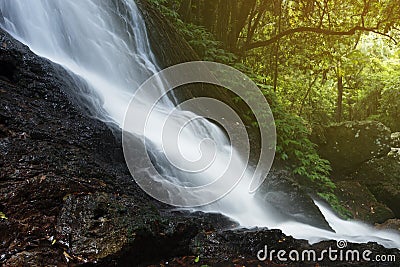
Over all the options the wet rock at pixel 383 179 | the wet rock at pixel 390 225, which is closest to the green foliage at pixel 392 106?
the wet rock at pixel 383 179

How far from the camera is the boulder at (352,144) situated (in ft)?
29.1

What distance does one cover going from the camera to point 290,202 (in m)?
5.19

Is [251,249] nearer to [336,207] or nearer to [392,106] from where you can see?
[336,207]

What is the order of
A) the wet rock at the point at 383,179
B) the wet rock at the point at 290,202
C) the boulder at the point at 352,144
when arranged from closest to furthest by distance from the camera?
1. the wet rock at the point at 290,202
2. the wet rock at the point at 383,179
3. the boulder at the point at 352,144

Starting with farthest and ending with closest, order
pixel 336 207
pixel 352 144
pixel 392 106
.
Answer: pixel 392 106
pixel 352 144
pixel 336 207

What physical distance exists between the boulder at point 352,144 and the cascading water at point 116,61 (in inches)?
117

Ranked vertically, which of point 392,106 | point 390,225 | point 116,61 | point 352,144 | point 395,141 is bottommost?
point 390,225

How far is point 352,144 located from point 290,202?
4.82 meters

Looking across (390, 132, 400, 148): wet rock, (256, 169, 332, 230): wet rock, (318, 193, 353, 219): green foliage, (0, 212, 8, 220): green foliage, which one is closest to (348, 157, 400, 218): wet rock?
(390, 132, 400, 148): wet rock

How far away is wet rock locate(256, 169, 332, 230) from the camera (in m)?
5.04

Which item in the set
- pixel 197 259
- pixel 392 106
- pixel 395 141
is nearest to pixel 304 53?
pixel 395 141

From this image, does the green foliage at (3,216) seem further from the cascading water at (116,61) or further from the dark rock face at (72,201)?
the cascading water at (116,61)

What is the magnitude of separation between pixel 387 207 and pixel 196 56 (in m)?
5.71

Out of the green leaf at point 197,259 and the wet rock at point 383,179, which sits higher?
the wet rock at point 383,179
